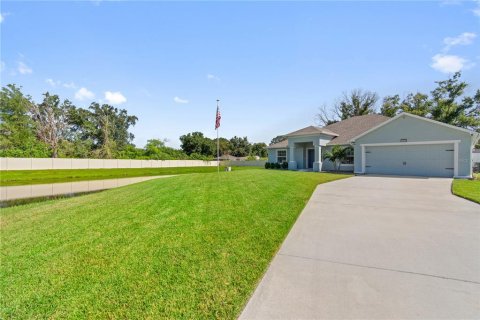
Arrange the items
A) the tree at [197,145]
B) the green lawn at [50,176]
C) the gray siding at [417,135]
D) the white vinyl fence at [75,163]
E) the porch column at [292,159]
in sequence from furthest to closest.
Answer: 1. the tree at [197,145]
2. the white vinyl fence at [75,163]
3. the porch column at [292,159]
4. the green lawn at [50,176]
5. the gray siding at [417,135]

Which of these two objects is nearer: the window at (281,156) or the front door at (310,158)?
the front door at (310,158)

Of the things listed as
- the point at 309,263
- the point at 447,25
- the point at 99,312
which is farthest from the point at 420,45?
the point at 99,312

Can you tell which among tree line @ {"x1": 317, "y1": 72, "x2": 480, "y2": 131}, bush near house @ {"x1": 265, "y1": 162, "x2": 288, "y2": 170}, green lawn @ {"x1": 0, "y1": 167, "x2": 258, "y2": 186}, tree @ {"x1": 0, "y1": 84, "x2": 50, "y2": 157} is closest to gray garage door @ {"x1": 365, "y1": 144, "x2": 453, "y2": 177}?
bush near house @ {"x1": 265, "y1": 162, "x2": 288, "y2": 170}

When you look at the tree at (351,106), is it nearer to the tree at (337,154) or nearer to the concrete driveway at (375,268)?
the tree at (337,154)

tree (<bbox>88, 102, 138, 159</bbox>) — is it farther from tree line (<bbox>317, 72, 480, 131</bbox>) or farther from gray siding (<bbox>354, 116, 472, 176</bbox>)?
tree line (<bbox>317, 72, 480, 131</bbox>)

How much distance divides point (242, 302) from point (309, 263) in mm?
1361

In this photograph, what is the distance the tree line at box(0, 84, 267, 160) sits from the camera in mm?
34906

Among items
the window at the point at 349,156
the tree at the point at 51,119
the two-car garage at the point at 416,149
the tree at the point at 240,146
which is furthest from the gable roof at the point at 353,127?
the tree at the point at 240,146

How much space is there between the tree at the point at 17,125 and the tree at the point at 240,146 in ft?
153

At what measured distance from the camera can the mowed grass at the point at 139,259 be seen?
8.52ft

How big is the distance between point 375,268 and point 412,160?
1586 centimetres

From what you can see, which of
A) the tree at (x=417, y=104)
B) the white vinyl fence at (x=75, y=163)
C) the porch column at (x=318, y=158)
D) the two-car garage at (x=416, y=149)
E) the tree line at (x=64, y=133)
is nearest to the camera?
the two-car garage at (x=416, y=149)

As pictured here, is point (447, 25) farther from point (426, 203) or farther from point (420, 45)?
point (426, 203)

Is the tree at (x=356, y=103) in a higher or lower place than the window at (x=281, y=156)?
higher
